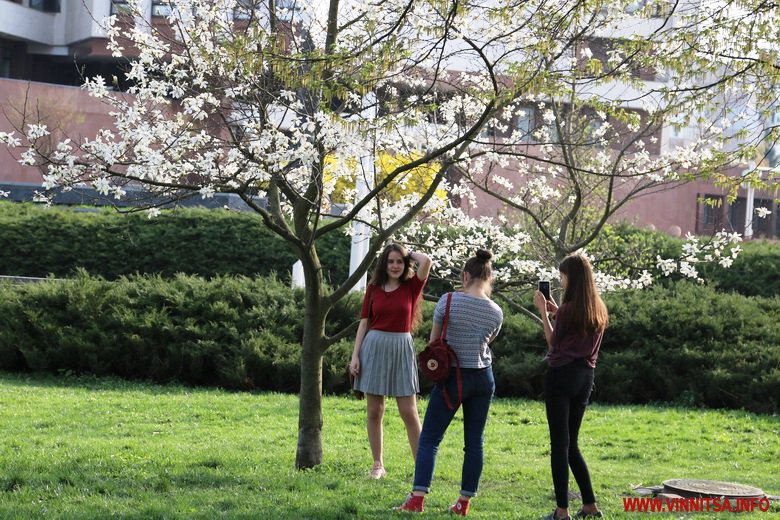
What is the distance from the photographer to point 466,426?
6344 millimetres

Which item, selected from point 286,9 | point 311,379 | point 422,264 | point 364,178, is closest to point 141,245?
point 286,9

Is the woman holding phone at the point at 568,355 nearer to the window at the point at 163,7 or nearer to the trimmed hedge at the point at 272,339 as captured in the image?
the window at the point at 163,7

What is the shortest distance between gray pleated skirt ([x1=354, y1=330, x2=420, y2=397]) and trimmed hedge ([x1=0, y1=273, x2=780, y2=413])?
6.49 m

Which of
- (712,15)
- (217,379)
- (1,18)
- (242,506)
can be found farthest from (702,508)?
(1,18)

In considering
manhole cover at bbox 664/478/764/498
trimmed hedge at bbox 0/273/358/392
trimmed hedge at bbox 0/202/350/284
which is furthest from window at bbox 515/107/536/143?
trimmed hedge at bbox 0/202/350/284

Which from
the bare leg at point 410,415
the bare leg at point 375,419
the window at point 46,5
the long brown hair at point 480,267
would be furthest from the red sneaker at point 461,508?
the window at point 46,5

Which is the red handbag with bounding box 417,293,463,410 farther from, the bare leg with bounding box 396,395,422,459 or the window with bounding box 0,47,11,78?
the window with bounding box 0,47,11,78

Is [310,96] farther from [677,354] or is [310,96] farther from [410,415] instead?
[677,354]

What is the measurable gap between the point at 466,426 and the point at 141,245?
15894mm

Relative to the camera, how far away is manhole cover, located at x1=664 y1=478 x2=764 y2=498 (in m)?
7.28

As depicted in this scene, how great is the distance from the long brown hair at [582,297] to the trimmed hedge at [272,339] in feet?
25.0

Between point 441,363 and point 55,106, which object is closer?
point 441,363

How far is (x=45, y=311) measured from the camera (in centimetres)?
1503

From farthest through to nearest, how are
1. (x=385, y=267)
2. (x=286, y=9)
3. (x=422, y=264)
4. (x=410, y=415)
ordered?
1. (x=286, y=9)
2. (x=410, y=415)
3. (x=385, y=267)
4. (x=422, y=264)
